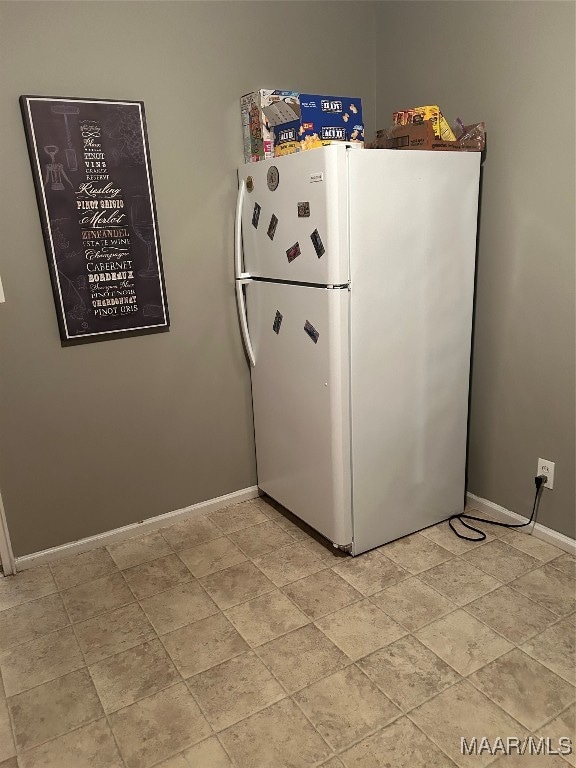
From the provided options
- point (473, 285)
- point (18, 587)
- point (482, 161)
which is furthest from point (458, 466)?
point (18, 587)

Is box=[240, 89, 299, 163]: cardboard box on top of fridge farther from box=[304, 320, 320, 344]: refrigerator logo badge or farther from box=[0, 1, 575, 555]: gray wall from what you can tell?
box=[304, 320, 320, 344]: refrigerator logo badge

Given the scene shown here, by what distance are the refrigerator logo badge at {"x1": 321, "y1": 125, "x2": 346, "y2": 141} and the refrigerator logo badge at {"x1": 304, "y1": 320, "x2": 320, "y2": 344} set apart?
0.78m

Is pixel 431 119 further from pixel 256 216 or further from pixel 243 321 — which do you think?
pixel 243 321

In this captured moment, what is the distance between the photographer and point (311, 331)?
231 centimetres

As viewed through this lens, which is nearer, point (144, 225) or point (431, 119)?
point (431, 119)

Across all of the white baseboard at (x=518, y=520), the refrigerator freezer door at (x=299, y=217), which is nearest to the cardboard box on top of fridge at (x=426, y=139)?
the refrigerator freezer door at (x=299, y=217)

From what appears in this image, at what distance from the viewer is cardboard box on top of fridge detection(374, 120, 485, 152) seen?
2.27m

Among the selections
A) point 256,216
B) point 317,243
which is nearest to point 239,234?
point 256,216

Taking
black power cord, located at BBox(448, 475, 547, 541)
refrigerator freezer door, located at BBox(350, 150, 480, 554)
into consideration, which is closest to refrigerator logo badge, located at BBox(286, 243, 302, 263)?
→ refrigerator freezer door, located at BBox(350, 150, 480, 554)

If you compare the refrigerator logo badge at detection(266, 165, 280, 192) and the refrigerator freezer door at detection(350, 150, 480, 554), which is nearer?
the refrigerator freezer door at detection(350, 150, 480, 554)

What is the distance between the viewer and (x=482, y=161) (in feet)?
8.04

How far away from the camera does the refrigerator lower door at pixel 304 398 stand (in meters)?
2.25

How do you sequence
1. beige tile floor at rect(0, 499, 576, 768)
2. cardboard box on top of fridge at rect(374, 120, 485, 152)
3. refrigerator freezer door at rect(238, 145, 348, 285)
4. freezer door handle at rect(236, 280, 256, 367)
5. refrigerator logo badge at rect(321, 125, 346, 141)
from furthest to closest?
1. freezer door handle at rect(236, 280, 256, 367)
2. refrigerator logo badge at rect(321, 125, 346, 141)
3. cardboard box on top of fridge at rect(374, 120, 485, 152)
4. refrigerator freezer door at rect(238, 145, 348, 285)
5. beige tile floor at rect(0, 499, 576, 768)

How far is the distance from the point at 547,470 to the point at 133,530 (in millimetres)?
1870
